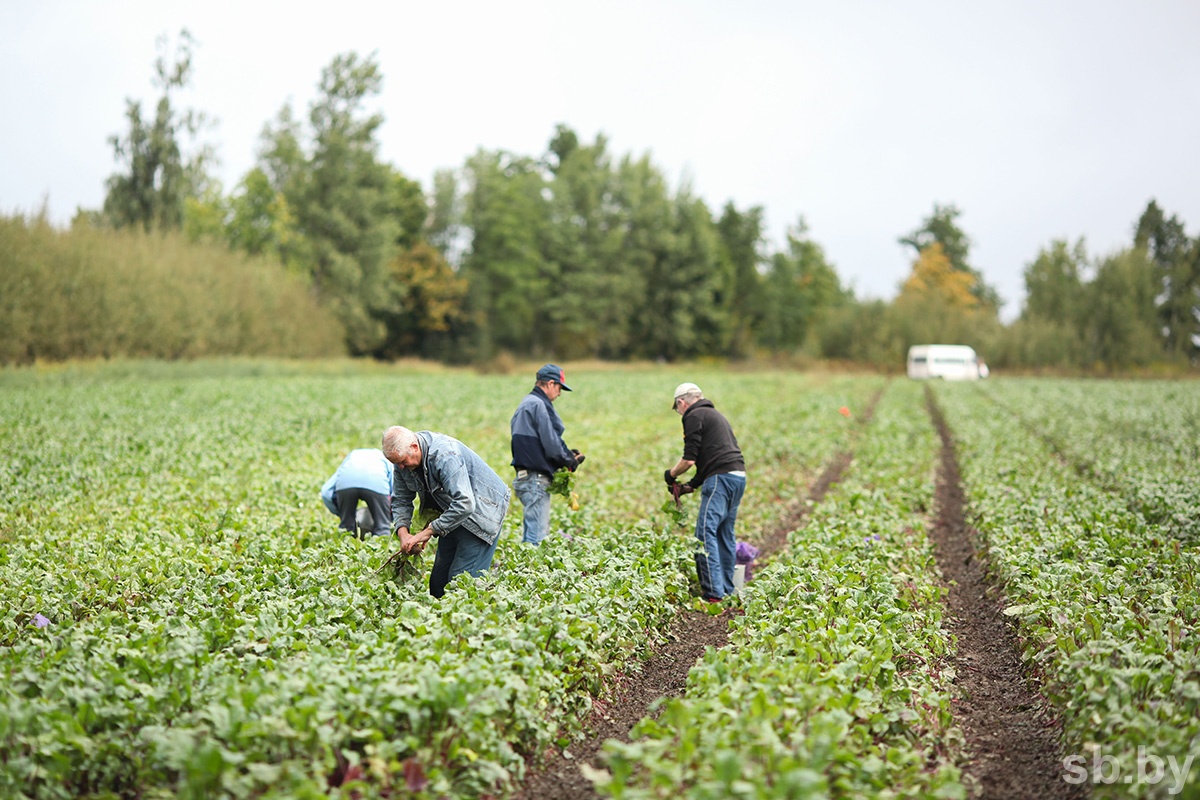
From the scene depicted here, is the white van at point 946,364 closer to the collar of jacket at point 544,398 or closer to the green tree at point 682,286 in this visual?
the green tree at point 682,286

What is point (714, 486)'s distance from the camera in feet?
26.7

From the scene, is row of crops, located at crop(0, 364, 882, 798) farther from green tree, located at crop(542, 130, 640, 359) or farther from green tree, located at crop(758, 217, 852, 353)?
green tree, located at crop(758, 217, 852, 353)

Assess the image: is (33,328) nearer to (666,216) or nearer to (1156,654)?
(1156,654)

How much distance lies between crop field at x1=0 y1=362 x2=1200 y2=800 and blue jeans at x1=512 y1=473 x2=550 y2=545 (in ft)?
1.15

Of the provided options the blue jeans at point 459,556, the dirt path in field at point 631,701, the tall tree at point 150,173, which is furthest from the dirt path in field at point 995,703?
the tall tree at point 150,173

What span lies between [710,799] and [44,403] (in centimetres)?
2118

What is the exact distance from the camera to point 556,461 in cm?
820

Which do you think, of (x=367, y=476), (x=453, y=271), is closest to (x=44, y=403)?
(x=367, y=476)

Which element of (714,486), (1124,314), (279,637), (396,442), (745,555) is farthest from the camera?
(1124,314)

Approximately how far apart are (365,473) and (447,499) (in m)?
2.11

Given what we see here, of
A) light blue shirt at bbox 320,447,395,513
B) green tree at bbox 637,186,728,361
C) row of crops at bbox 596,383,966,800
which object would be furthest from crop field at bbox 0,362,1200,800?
green tree at bbox 637,186,728,361

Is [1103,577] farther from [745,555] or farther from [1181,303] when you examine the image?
[1181,303]

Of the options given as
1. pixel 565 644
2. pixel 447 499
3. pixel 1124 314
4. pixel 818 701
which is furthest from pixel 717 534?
pixel 1124 314

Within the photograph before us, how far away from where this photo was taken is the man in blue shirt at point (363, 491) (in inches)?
331
